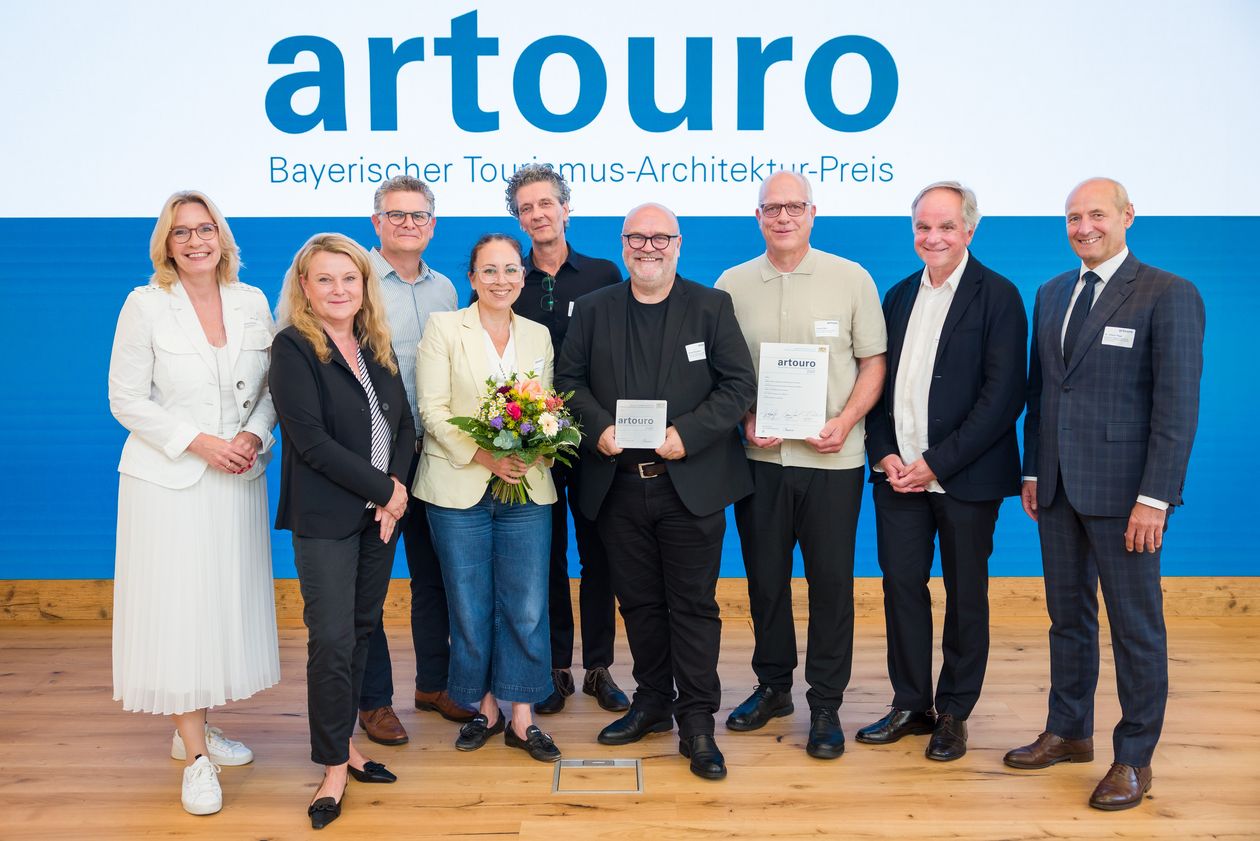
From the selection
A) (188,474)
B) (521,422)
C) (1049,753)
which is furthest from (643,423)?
(1049,753)

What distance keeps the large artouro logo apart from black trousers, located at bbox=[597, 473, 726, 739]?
253 cm

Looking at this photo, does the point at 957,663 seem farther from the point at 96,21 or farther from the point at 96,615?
the point at 96,21

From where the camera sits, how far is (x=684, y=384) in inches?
127

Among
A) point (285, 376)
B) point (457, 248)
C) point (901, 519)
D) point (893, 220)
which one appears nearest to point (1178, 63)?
point (893, 220)

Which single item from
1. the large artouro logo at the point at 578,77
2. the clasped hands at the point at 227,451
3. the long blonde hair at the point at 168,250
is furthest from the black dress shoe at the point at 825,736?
the large artouro logo at the point at 578,77

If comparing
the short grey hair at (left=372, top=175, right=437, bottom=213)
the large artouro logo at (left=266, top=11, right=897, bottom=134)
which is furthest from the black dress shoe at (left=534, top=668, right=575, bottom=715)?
the large artouro logo at (left=266, top=11, right=897, bottom=134)

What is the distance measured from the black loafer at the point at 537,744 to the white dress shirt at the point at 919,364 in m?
1.61

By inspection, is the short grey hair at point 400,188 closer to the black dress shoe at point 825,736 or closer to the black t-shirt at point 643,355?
the black t-shirt at point 643,355

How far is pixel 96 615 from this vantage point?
529cm

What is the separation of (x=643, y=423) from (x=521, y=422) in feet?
1.33

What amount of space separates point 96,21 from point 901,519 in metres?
4.69

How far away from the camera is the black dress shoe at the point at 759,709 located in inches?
144

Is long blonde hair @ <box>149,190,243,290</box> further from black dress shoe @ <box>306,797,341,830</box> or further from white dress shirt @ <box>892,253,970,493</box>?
white dress shirt @ <box>892,253,970,493</box>

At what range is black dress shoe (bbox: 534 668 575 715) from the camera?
12.7ft
